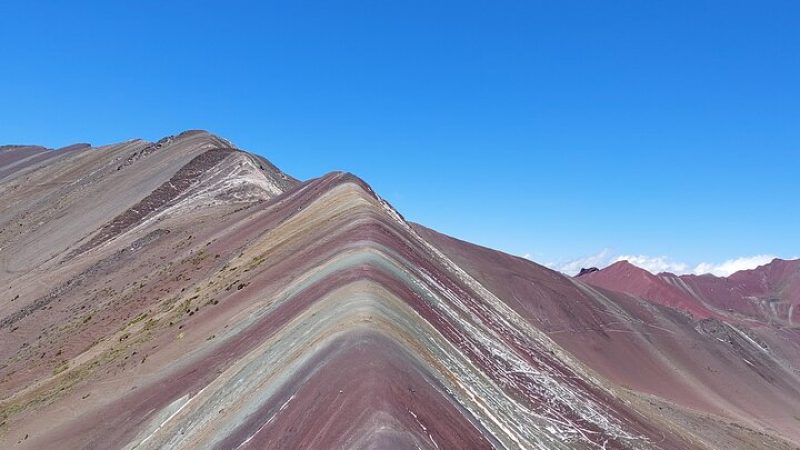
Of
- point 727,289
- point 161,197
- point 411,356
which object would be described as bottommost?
point 411,356

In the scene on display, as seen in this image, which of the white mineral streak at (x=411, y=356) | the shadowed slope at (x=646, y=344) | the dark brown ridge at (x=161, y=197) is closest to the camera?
the white mineral streak at (x=411, y=356)

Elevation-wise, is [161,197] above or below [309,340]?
above

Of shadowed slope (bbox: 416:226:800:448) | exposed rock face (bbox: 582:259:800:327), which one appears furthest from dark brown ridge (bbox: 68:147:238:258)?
exposed rock face (bbox: 582:259:800:327)

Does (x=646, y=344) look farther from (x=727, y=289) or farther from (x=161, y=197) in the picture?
(x=727, y=289)

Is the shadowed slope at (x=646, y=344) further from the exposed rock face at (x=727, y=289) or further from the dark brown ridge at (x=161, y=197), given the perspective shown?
the exposed rock face at (x=727, y=289)

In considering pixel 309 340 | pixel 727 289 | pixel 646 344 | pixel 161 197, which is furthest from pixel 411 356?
pixel 727 289

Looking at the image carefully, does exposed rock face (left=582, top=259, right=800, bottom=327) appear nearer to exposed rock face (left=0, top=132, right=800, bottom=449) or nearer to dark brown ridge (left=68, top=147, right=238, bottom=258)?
exposed rock face (left=0, top=132, right=800, bottom=449)

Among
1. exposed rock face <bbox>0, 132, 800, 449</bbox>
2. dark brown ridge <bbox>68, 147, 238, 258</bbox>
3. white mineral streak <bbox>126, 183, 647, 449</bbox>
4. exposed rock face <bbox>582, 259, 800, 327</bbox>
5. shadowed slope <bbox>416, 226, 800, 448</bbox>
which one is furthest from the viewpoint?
exposed rock face <bbox>582, 259, 800, 327</bbox>

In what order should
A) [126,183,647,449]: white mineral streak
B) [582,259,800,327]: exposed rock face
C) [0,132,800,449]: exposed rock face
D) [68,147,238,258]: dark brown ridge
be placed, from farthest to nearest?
[582,259,800,327]: exposed rock face
[68,147,238,258]: dark brown ridge
[126,183,647,449]: white mineral streak
[0,132,800,449]: exposed rock face

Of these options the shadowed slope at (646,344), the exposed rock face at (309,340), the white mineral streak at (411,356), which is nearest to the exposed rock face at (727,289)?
the shadowed slope at (646,344)
